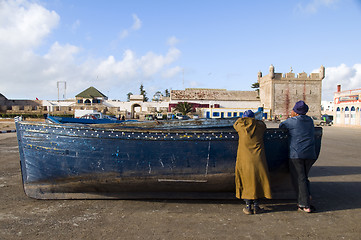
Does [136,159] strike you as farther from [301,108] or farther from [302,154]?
[301,108]

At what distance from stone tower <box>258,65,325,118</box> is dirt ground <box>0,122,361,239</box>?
4064 cm

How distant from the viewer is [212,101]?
46.6 m

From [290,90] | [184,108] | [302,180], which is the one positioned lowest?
[302,180]

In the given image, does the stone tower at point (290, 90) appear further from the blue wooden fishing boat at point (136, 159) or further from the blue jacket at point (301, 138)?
the blue wooden fishing boat at point (136, 159)

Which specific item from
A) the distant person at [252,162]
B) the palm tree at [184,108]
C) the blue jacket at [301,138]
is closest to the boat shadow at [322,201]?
the distant person at [252,162]

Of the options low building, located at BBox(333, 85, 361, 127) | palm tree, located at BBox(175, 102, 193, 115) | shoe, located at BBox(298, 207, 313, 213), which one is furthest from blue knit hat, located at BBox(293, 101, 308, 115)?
palm tree, located at BBox(175, 102, 193, 115)

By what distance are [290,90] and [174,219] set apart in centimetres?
4405

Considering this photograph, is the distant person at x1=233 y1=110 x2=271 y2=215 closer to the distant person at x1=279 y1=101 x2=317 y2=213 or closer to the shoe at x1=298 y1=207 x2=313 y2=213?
the distant person at x1=279 y1=101 x2=317 y2=213

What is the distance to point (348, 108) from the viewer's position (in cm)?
2708

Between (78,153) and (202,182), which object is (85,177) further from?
(202,182)

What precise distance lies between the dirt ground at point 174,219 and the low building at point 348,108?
2596cm

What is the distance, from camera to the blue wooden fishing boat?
3473 mm

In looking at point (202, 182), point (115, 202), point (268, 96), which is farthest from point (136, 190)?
point (268, 96)

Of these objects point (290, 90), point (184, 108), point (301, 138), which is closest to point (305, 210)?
point (301, 138)
